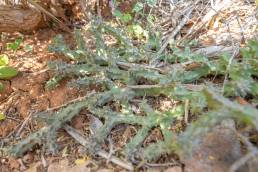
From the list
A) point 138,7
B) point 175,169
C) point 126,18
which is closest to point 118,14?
point 126,18

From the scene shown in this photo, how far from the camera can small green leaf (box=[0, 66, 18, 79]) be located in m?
2.60

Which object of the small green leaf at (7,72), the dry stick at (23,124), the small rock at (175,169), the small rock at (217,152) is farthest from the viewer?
the small green leaf at (7,72)

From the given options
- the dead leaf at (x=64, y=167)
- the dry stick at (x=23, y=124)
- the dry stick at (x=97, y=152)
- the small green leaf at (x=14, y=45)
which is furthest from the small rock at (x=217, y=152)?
the small green leaf at (x=14, y=45)

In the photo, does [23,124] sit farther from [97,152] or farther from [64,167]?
[97,152]

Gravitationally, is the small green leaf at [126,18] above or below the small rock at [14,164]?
above

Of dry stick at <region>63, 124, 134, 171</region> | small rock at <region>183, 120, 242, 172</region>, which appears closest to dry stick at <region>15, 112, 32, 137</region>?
dry stick at <region>63, 124, 134, 171</region>

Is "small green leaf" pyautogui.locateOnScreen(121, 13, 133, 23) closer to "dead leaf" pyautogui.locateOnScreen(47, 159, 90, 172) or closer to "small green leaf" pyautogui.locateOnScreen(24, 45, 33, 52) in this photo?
"small green leaf" pyautogui.locateOnScreen(24, 45, 33, 52)

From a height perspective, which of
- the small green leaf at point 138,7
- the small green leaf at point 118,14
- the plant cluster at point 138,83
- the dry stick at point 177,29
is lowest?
the plant cluster at point 138,83

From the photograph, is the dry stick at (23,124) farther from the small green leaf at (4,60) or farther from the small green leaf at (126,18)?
the small green leaf at (126,18)

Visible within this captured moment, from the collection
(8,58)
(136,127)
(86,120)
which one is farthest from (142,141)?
(8,58)

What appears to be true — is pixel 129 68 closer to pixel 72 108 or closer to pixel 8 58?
pixel 72 108

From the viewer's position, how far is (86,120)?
93.2 inches

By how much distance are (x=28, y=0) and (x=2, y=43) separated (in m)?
0.48

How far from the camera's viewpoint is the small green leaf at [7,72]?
8.52ft
